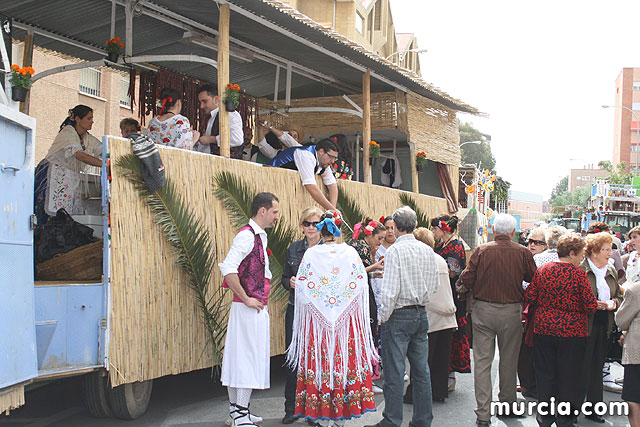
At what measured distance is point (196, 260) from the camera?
6.27 metres

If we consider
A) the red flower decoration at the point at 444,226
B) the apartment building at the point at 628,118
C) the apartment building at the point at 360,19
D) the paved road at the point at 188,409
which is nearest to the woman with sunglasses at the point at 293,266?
the paved road at the point at 188,409

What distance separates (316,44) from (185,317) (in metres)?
4.63

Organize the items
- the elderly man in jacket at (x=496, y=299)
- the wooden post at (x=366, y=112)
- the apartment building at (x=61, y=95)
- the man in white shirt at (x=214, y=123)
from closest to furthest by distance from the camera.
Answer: the elderly man in jacket at (x=496, y=299) → the man in white shirt at (x=214, y=123) → the wooden post at (x=366, y=112) → the apartment building at (x=61, y=95)

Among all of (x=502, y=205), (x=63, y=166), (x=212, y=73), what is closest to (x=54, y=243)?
(x=63, y=166)

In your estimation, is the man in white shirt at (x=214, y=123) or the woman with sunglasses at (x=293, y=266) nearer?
the woman with sunglasses at (x=293, y=266)

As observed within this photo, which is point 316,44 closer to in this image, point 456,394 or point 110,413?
point 456,394

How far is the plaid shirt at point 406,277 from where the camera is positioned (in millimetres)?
5629

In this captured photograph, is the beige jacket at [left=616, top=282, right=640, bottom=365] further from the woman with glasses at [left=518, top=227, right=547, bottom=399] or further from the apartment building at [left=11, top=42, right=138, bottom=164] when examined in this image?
the apartment building at [left=11, top=42, right=138, bottom=164]

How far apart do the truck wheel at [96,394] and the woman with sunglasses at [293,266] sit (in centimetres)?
160

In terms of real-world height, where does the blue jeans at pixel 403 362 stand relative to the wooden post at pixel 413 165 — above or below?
below

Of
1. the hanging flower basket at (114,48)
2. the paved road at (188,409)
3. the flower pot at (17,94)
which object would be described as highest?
the hanging flower basket at (114,48)

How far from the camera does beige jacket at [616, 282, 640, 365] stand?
5.26 m

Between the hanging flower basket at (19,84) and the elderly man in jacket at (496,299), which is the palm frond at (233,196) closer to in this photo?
the hanging flower basket at (19,84)

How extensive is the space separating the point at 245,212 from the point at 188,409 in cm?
207
